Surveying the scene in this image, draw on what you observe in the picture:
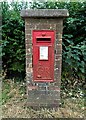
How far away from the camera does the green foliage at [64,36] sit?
5.11 meters

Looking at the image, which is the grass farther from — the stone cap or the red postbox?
the stone cap

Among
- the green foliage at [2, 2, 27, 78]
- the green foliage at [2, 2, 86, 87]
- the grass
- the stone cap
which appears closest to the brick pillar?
the stone cap

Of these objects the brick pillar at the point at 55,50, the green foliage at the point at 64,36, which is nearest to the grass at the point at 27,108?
the brick pillar at the point at 55,50

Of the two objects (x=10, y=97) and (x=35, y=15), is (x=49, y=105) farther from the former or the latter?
(x=35, y=15)

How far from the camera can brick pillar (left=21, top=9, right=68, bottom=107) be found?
389 centimetres

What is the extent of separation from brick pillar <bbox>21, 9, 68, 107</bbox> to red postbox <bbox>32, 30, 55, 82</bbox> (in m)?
0.06

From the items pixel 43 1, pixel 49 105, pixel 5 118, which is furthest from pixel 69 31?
pixel 5 118

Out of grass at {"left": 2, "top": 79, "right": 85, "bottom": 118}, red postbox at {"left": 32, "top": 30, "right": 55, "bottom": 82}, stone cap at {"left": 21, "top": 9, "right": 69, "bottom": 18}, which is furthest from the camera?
grass at {"left": 2, "top": 79, "right": 85, "bottom": 118}

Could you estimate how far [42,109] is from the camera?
4352 millimetres

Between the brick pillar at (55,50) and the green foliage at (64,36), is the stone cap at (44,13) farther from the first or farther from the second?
the green foliage at (64,36)

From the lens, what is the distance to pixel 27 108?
14.3ft

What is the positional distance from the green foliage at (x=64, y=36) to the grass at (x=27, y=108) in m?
0.56

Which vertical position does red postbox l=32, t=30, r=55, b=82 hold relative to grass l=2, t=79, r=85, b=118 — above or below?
above

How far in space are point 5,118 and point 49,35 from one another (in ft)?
5.18
